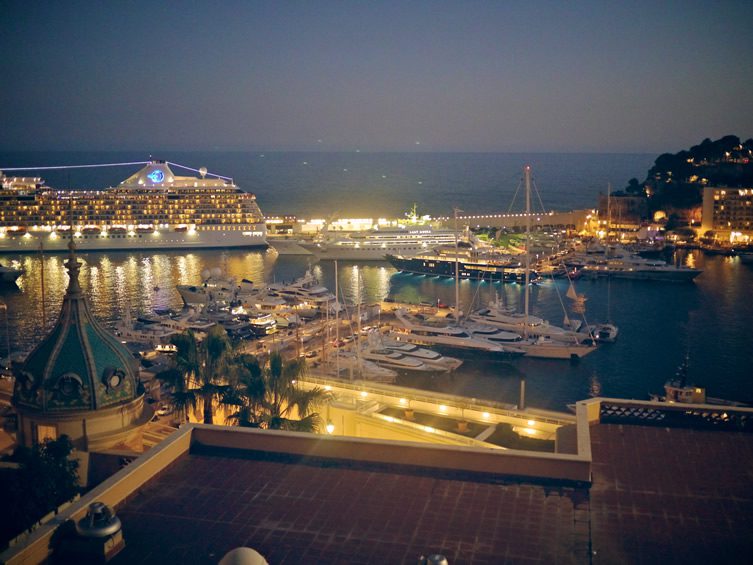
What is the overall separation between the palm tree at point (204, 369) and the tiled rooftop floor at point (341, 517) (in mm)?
3958

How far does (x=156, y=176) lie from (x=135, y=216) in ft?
11.6

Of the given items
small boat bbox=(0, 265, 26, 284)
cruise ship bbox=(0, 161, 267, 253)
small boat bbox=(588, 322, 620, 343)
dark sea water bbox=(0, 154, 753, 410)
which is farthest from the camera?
cruise ship bbox=(0, 161, 267, 253)

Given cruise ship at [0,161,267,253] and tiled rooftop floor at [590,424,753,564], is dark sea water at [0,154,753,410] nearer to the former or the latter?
cruise ship at [0,161,267,253]

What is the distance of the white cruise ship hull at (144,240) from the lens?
4428cm

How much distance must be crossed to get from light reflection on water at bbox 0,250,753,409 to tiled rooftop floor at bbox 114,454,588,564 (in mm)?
13011

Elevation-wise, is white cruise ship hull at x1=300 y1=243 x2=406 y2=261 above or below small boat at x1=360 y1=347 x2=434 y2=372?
above

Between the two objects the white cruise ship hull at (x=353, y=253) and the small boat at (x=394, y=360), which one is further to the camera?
the white cruise ship hull at (x=353, y=253)

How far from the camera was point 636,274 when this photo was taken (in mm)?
36062

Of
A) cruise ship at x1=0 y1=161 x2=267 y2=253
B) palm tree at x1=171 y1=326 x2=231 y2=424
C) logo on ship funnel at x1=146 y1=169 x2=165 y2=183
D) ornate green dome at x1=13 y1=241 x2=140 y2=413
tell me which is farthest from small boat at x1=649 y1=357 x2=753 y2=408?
logo on ship funnel at x1=146 y1=169 x2=165 y2=183

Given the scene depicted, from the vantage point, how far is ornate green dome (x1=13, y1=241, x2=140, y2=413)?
7.33 metres

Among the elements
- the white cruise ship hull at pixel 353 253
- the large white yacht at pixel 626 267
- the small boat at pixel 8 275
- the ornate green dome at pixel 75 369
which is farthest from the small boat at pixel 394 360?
the white cruise ship hull at pixel 353 253

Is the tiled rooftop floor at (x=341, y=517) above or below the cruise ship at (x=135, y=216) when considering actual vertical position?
below

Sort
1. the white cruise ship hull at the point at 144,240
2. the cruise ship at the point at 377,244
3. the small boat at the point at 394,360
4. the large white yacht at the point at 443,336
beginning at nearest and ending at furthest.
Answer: the small boat at the point at 394,360 → the large white yacht at the point at 443,336 → the cruise ship at the point at 377,244 → the white cruise ship hull at the point at 144,240

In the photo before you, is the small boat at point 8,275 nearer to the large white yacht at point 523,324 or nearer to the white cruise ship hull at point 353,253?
the white cruise ship hull at point 353,253
